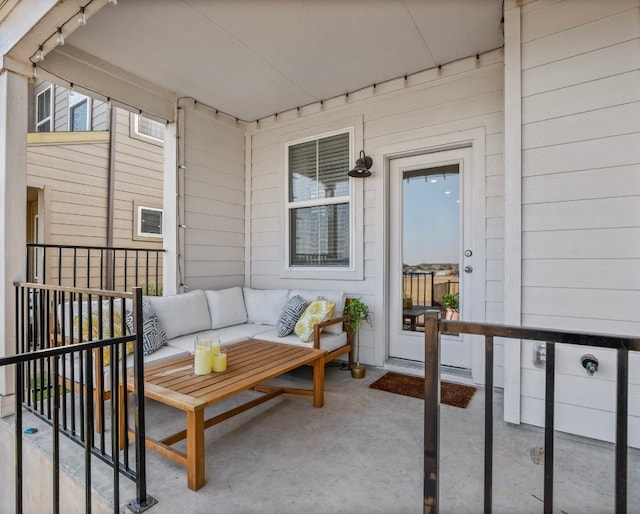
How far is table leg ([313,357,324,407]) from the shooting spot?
2.62m

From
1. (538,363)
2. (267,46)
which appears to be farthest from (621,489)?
(267,46)

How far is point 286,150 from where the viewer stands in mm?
4172

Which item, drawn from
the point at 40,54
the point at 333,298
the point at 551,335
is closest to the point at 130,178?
the point at 40,54

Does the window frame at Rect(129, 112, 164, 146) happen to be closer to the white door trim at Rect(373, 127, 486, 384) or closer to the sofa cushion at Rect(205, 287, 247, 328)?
the sofa cushion at Rect(205, 287, 247, 328)

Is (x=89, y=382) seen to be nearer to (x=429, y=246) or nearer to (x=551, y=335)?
(x=551, y=335)

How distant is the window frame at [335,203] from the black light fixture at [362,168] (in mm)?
161

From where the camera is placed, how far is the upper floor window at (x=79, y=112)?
5445mm

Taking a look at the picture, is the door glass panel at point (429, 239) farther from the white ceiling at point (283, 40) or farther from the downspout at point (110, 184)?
the downspout at point (110, 184)


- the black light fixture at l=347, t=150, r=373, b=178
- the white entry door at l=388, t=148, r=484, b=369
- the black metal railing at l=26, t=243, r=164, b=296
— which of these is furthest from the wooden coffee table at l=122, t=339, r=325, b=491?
the black metal railing at l=26, t=243, r=164, b=296

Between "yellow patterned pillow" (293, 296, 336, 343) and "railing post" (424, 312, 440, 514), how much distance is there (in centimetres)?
199

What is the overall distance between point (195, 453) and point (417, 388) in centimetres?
194

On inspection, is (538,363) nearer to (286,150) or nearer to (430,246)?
(430,246)

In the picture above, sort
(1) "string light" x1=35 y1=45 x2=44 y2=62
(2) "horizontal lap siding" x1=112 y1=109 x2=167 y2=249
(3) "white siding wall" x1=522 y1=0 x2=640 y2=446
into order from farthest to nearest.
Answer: (2) "horizontal lap siding" x1=112 y1=109 x2=167 y2=249 < (1) "string light" x1=35 y1=45 x2=44 y2=62 < (3) "white siding wall" x1=522 y1=0 x2=640 y2=446

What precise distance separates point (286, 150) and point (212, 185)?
0.95 metres
